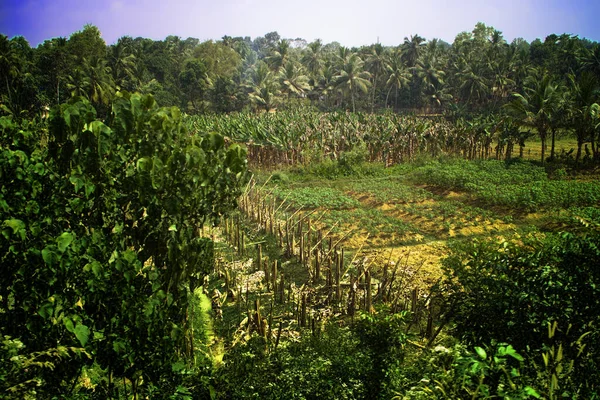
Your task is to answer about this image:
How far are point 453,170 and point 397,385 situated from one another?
15225 mm

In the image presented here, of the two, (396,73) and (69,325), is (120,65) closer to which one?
(396,73)

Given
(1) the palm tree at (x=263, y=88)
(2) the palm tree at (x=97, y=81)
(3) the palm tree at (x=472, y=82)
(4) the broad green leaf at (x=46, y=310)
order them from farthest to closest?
(1) the palm tree at (x=263, y=88) → (3) the palm tree at (x=472, y=82) → (2) the palm tree at (x=97, y=81) → (4) the broad green leaf at (x=46, y=310)

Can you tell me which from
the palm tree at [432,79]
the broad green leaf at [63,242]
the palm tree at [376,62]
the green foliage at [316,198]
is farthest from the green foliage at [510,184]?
the palm tree at [376,62]

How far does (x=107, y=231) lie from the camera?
4.32 m

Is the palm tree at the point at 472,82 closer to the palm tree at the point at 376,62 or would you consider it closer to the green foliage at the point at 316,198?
the palm tree at the point at 376,62

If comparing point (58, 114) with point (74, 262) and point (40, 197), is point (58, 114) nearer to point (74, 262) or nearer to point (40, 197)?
point (40, 197)

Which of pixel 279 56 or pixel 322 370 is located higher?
pixel 279 56

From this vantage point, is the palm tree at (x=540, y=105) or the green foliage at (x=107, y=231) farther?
the palm tree at (x=540, y=105)

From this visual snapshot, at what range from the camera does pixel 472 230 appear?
12.2 meters

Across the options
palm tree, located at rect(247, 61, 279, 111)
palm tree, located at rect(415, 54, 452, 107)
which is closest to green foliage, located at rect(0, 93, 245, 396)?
palm tree, located at rect(247, 61, 279, 111)

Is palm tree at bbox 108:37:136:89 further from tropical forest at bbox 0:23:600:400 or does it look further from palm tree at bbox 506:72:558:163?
palm tree at bbox 506:72:558:163

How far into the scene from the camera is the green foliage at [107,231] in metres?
3.66

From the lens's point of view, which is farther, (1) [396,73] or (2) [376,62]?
(2) [376,62]

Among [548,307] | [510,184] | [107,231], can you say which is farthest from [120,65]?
[548,307]
